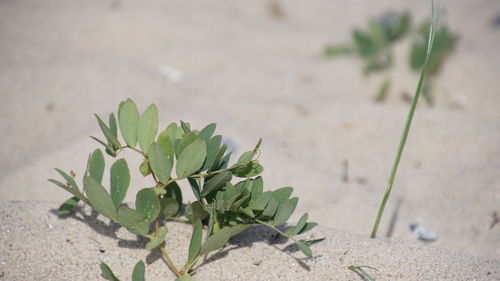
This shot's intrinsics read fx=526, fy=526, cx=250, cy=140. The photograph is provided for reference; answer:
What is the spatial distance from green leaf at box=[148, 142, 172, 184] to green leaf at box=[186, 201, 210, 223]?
0.35 feet

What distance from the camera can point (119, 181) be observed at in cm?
134

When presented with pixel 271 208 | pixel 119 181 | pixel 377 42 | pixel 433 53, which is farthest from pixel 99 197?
pixel 377 42

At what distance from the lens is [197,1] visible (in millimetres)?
4086

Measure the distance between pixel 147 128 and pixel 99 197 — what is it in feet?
0.70

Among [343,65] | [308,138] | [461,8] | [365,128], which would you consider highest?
[461,8]

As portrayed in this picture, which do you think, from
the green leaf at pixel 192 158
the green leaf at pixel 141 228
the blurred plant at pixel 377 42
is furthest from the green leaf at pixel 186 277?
the blurred plant at pixel 377 42

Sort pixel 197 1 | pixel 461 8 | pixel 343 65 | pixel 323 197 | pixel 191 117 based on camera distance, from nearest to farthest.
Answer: pixel 323 197 < pixel 191 117 < pixel 343 65 < pixel 197 1 < pixel 461 8

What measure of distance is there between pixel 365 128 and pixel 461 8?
2.36 metres

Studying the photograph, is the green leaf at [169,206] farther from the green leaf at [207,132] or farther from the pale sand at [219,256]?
the green leaf at [207,132]

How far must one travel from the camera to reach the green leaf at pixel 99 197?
125 cm

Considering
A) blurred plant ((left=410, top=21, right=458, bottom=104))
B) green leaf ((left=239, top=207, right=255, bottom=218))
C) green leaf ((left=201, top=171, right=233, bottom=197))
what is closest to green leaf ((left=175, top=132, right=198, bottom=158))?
green leaf ((left=201, top=171, right=233, bottom=197))

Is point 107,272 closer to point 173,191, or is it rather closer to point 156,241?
point 156,241

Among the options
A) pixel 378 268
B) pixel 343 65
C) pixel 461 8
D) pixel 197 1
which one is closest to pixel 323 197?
pixel 378 268

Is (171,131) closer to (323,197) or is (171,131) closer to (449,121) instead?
(323,197)
